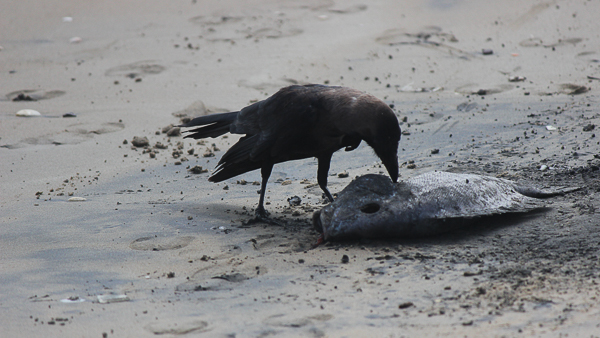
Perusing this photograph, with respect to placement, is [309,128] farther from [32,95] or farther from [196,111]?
[32,95]

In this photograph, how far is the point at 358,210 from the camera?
3.87 metres

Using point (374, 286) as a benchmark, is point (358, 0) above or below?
above

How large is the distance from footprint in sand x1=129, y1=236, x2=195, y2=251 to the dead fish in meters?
0.96

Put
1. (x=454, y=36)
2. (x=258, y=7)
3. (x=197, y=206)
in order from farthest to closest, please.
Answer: (x=258, y=7)
(x=454, y=36)
(x=197, y=206)

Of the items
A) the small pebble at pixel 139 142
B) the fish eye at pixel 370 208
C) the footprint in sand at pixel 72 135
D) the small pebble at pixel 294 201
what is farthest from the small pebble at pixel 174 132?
the fish eye at pixel 370 208

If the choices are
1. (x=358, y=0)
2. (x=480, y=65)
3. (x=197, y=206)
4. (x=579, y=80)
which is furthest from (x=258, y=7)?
(x=197, y=206)

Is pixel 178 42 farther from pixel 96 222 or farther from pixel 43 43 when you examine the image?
pixel 96 222

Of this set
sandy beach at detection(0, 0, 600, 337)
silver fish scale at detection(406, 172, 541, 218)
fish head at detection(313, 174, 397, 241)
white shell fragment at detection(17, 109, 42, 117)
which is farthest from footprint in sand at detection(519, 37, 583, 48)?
white shell fragment at detection(17, 109, 42, 117)

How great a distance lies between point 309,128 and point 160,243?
54.9 inches

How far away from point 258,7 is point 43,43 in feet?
12.7

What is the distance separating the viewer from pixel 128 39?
31.5 ft

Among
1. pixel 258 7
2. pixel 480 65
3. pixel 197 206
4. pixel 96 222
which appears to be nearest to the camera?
pixel 96 222

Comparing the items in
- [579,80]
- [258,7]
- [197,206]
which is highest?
[258,7]

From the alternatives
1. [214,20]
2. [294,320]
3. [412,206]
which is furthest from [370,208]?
[214,20]
